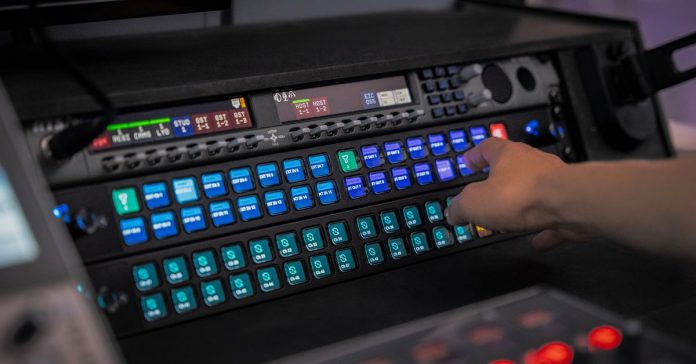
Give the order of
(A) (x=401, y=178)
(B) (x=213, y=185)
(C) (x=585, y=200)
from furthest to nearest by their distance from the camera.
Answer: (A) (x=401, y=178), (B) (x=213, y=185), (C) (x=585, y=200)

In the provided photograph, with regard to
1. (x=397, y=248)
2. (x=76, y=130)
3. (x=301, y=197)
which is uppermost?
(x=76, y=130)

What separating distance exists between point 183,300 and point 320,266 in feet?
0.54

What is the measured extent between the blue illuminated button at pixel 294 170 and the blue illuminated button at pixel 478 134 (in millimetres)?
255

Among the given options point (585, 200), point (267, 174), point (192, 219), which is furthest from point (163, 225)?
point (585, 200)

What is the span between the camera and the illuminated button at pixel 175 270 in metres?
0.75

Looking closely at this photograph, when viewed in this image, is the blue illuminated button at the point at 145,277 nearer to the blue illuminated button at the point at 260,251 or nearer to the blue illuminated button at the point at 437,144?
the blue illuminated button at the point at 260,251

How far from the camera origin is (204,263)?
762 millimetres

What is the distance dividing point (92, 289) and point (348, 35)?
1.78 feet

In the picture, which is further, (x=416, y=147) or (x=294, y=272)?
(x=416, y=147)

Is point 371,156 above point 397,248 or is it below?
above

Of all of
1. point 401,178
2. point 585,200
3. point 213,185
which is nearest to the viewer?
point 585,200

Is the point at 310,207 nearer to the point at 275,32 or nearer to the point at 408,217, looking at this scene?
the point at 408,217

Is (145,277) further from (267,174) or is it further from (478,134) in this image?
(478,134)

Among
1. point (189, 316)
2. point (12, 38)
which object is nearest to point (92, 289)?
point (189, 316)
